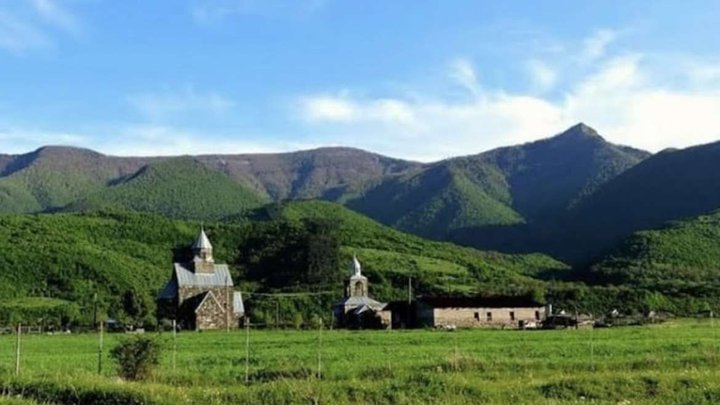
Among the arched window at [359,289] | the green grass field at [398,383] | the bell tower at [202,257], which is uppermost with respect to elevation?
the bell tower at [202,257]

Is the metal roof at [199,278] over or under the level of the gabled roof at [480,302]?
over

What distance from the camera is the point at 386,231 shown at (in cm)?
17900

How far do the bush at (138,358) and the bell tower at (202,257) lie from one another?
223 feet

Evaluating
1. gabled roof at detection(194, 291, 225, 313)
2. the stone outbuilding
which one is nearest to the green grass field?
the stone outbuilding

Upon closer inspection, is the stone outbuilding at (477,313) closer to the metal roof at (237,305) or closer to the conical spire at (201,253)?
the metal roof at (237,305)

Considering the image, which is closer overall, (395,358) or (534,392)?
(534,392)

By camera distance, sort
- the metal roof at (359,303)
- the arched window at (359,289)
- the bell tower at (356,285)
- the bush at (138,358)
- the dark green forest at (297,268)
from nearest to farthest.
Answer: the bush at (138,358) → the metal roof at (359,303) → the bell tower at (356,285) → the arched window at (359,289) → the dark green forest at (297,268)

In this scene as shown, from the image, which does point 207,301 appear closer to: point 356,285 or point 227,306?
point 227,306

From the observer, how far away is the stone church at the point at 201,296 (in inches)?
3548

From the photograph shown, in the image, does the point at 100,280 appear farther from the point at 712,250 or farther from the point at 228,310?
the point at 712,250

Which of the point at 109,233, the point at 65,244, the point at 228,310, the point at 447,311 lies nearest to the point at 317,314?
the point at 228,310

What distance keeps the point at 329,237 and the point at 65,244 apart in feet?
125

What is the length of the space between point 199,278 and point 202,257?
2491mm

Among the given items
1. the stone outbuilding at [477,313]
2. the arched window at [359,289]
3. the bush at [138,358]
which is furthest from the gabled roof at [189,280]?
the bush at [138,358]
